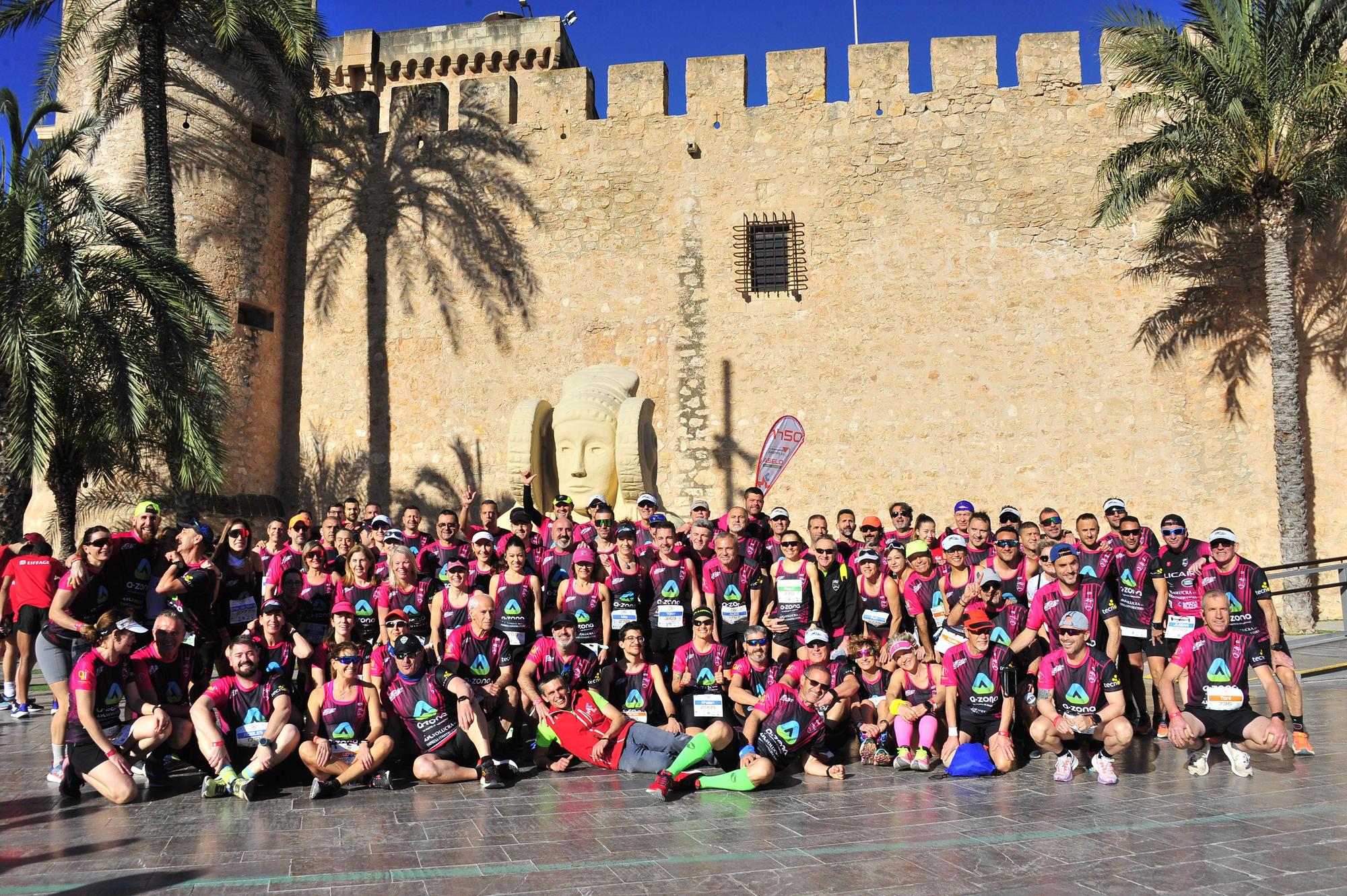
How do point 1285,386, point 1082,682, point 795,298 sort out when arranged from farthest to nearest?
point 795,298, point 1285,386, point 1082,682

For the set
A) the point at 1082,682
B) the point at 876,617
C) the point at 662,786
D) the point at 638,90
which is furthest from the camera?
the point at 638,90

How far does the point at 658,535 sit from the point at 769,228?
986 centimetres

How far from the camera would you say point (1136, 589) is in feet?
26.8

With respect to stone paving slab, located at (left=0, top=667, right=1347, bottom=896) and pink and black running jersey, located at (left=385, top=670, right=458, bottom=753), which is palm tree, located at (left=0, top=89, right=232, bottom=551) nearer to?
stone paving slab, located at (left=0, top=667, right=1347, bottom=896)

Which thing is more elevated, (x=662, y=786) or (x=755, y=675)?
(x=755, y=675)

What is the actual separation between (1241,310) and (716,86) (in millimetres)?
8321

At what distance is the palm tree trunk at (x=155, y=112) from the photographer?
14.6 meters

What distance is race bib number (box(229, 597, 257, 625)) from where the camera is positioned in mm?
7961

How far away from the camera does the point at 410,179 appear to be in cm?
1833

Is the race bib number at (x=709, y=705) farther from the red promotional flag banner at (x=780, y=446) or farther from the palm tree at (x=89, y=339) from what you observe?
the palm tree at (x=89, y=339)

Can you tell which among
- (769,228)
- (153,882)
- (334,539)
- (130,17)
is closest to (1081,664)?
(153,882)

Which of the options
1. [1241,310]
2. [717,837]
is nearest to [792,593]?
[717,837]

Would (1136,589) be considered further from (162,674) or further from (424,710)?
(162,674)

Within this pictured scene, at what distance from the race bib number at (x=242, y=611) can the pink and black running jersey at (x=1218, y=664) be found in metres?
6.36
